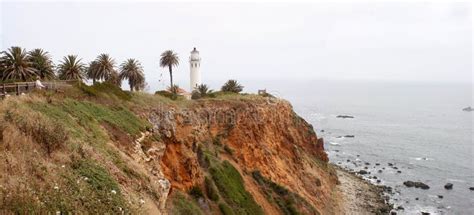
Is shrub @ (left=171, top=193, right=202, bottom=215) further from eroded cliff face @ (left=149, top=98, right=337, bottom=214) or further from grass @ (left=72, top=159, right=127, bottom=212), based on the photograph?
grass @ (left=72, top=159, right=127, bottom=212)

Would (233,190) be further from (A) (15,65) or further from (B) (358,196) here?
(B) (358,196)

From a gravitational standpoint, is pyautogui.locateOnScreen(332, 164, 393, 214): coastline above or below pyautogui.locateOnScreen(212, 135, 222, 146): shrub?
below

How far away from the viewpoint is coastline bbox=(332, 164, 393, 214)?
4991 centimetres

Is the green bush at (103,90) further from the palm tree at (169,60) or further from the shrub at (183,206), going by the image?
the palm tree at (169,60)

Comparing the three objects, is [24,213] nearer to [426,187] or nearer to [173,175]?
[173,175]

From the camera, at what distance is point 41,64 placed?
117 feet

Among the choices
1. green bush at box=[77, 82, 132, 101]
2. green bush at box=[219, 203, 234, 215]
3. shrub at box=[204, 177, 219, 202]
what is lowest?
green bush at box=[219, 203, 234, 215]

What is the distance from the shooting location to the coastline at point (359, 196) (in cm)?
4991

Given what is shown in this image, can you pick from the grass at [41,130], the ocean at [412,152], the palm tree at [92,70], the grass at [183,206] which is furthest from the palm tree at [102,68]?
the ocean at [412,152]

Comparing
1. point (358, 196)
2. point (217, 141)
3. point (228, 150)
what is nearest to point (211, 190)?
point (228, 150)

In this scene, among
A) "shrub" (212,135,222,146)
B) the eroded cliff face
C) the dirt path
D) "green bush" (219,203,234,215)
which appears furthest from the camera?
the dirt path

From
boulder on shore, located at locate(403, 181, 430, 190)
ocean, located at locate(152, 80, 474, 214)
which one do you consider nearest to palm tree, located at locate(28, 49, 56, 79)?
ocean, located at locate(152, 80, 474, 214)

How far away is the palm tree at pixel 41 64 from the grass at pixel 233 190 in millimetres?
17303

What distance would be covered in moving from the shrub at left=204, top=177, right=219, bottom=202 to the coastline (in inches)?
918
